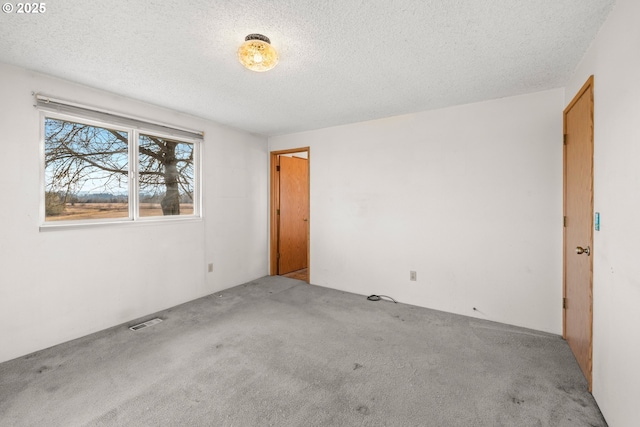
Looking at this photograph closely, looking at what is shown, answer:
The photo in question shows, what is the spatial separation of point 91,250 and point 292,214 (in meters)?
2.98

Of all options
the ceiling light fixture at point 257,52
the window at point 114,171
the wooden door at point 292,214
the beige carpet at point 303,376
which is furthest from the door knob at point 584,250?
the window at point 114,171

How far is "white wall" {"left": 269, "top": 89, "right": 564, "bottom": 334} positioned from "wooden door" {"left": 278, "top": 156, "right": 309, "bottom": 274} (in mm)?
799

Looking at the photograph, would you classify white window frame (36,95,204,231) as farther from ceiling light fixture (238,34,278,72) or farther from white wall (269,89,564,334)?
ceiling light fixture (238,34,278,72)

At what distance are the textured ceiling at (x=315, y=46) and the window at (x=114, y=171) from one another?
1.44 ft

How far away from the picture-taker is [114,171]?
2914mm

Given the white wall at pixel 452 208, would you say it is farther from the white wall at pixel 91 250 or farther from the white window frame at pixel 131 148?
the white window frame at pixel 131 148

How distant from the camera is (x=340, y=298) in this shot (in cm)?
375

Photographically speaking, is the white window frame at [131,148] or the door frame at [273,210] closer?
the white window frame at [131,148]

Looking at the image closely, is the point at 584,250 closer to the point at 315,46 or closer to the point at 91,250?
the point at 315,46

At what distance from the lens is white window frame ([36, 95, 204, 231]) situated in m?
2.43

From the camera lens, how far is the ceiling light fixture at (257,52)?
1.83 meters

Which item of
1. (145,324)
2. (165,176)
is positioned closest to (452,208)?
(165,176)

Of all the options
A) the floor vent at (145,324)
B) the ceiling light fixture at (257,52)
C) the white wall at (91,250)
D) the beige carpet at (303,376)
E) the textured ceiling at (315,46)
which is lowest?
the beige carpet at (303,376)

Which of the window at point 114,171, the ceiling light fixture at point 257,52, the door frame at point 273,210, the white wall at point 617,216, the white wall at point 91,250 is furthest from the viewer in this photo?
the door frame at point 273,210
